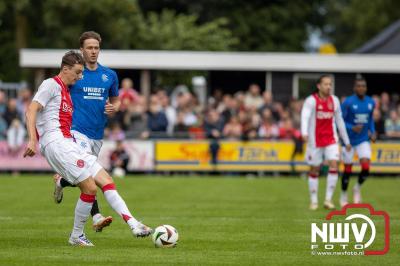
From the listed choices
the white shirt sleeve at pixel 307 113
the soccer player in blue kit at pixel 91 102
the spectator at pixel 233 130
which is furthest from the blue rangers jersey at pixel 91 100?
the spectator at pixel 233 130

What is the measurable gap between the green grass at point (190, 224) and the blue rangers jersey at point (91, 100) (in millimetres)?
1397

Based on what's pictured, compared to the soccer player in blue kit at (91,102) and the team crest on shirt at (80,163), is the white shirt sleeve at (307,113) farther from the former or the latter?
the team crest on shirt at (80,163)

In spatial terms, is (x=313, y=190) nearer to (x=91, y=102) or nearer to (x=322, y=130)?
(x=322, y=130)

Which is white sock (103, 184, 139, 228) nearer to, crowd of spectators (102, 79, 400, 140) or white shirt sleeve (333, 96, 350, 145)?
white shirt sleeve (333, 96, 350, 145)

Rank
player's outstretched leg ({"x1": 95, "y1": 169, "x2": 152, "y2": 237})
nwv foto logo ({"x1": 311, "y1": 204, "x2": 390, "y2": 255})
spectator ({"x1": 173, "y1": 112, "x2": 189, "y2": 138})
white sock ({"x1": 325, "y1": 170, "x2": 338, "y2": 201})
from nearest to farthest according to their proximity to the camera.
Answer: nwv foto logo ({"x1": 311, "y1": 204, "x2": 390, "y2": 255})
player's outstretched leg ({"x1": 95, "y1": 169, "x2": 152, "y2": 237})
white sock ({"x1": 325, "y1": 170, "x2": 338, "y2": 201})
spectator ({"x1": 173, "y1": 112, "x2": 189, "y2": 138})

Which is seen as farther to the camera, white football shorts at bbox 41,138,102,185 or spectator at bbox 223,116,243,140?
spectator at bbox 223,116,243,140

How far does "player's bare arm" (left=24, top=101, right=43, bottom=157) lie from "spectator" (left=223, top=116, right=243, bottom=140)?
63.0 feet

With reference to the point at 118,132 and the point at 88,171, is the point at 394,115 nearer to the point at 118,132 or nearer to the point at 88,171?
the point at 118,132

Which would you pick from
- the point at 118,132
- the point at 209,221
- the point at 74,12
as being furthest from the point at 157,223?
the point at 74,12

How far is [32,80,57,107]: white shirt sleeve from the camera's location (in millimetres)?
11898

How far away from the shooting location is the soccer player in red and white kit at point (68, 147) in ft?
38.9

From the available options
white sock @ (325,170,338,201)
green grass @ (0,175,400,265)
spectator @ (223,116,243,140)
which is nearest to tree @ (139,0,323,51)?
spectator @ (223,116,243,140)

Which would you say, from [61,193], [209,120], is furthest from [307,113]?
[209,120]

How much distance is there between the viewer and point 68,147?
1191 centimetres
